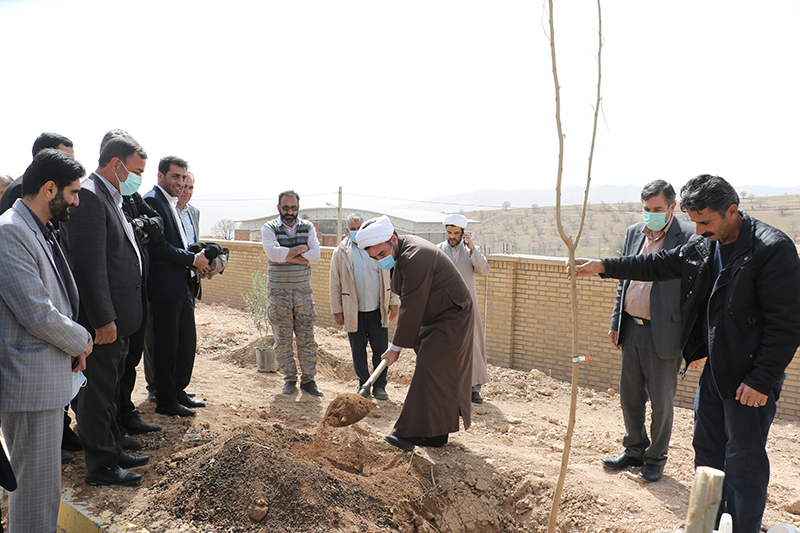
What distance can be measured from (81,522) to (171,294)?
6.05ft

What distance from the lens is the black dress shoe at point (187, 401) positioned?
4.77 meters

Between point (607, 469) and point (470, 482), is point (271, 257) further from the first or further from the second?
point (607, 469)

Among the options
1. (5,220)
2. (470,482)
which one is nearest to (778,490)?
(470,482)

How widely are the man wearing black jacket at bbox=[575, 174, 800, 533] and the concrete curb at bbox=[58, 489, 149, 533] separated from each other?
3179mm

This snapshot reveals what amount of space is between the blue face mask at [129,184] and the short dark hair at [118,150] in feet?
0.25

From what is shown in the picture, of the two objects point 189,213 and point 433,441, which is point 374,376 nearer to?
point 433,441

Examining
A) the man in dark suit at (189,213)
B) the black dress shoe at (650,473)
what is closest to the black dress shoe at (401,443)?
the black dress shoe at (650,473)

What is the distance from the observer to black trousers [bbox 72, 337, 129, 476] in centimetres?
308

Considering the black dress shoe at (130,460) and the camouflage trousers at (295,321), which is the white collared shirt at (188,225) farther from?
the black dress shoe at (130,460)

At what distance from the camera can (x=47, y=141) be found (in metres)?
3.69

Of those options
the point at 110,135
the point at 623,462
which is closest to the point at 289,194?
the point at 110,135

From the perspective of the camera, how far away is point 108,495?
120 inches

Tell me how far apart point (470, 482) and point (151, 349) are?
3.10m

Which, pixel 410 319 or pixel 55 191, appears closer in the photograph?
pixel 55 191
